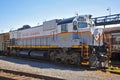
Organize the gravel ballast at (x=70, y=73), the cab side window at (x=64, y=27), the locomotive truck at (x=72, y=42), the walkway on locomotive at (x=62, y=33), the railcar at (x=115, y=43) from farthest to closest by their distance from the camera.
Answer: the railcar at (x=115, y=43) < the cab side window at (x=64, y=27) < the walkway on locomotive at (x=62, y=33) < the locomotive truck at (x=72, y=42) < the gravel ballast at (x=70, y=73)

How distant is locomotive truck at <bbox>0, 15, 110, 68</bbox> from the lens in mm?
14352

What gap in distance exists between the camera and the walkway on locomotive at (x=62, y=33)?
14.8 metres

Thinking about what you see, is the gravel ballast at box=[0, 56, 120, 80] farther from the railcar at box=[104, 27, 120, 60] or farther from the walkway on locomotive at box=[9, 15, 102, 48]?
the railcar at box=[104, 27, 120, 60]

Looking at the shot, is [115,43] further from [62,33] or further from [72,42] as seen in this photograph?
[62,33]

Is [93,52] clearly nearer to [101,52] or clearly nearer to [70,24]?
[101,52]

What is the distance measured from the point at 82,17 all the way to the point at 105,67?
158 inches

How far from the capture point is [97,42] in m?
14.7

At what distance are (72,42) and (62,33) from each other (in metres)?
1.35

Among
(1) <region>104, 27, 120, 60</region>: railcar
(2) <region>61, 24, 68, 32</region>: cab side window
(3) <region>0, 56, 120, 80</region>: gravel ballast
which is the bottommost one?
(3) <region>0, 56, 120, 80</region>: gravel ballast

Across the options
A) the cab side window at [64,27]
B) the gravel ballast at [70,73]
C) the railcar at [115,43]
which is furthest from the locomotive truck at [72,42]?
the railcar at [115,43]

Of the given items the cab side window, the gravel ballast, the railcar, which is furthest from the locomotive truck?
the railcar

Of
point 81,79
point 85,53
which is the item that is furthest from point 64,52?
point 81,79

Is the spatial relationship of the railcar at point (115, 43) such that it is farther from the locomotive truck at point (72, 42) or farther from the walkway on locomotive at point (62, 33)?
the walkway on locomotive at point (62, 33)

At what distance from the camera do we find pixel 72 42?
15.2 m
